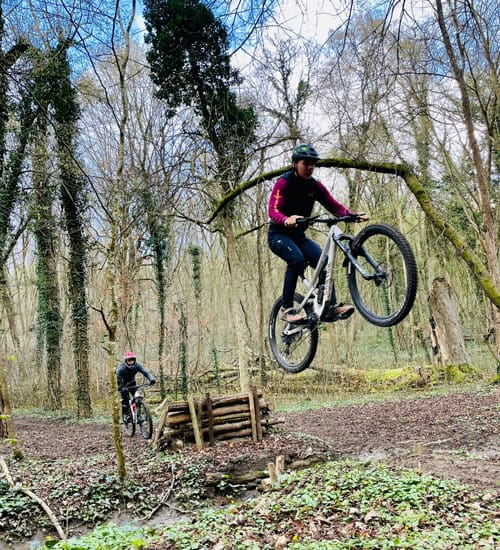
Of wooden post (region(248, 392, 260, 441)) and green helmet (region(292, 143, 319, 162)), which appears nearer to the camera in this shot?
green helmet (region(292, 143, 319, 162))

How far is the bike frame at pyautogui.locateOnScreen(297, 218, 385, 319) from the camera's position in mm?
3422

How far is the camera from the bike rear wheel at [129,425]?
12.0 m

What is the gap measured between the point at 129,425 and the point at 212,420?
2887 mm

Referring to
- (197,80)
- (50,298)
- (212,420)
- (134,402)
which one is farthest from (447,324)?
(50,298)

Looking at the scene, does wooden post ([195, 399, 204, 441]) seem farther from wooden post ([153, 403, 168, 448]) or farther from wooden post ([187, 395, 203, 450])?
wooden post ([153, 403, 168, 448])

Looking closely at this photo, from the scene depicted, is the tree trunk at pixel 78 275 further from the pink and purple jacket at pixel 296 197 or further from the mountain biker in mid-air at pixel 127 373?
the pink and purple jacket at pixel 296 197

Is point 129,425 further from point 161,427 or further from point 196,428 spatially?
point 196,428

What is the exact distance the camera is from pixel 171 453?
10133 mm

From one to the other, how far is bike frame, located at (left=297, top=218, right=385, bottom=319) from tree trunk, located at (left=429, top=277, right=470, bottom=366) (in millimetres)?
13854

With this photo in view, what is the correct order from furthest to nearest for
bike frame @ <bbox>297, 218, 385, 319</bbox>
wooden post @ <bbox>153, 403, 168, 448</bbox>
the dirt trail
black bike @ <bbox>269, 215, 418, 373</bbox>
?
wooden post @ <bbox>153, 403, 168, 448</bbox> < the dirt trail < bike frame @ <bbox>297, 218, 385, 319</bbox> < black bike @ <bbox>269, 215, 418, 373</bbox>

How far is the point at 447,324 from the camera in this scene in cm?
1648

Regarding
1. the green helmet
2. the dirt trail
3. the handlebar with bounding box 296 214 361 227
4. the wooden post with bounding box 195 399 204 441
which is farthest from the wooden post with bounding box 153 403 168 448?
the green helmet

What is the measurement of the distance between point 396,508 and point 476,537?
123cm

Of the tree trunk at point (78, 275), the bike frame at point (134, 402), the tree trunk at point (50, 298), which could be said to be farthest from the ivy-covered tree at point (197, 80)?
the tree trunk at point (50, 298)
